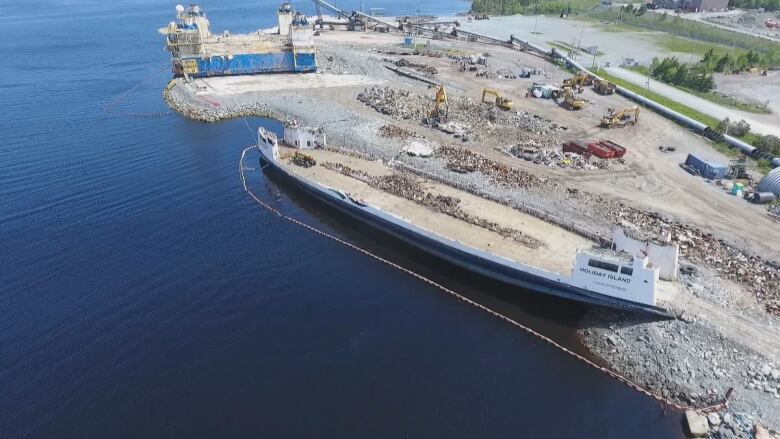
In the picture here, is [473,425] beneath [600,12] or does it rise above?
beneath

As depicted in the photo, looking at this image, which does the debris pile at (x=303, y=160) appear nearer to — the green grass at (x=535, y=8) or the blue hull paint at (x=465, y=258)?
the blue hull paint at (x=465, y=258)

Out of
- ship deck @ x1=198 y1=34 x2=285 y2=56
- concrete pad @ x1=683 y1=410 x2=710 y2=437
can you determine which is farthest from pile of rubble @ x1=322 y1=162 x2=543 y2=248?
ship deck @ x1=198 y1=34 x2=285 y2=56

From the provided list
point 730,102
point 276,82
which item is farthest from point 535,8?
point 276,82

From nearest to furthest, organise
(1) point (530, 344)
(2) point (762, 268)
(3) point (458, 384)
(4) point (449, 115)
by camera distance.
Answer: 1. (3) point (458, 384)
2. (1) point (530, 344)
3. (2) point (762, 268)
4. (4) point (449, 115)

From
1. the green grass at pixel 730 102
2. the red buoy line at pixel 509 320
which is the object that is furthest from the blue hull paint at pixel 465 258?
the green grass at pixel 730 102

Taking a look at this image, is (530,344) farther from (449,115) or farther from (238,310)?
(449,115)

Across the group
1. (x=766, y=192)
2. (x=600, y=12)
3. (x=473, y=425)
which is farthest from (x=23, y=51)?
(x=600, y=12)

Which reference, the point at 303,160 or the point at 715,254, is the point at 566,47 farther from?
the point at 715,254

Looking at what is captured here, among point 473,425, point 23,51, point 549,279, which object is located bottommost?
point 473,425
